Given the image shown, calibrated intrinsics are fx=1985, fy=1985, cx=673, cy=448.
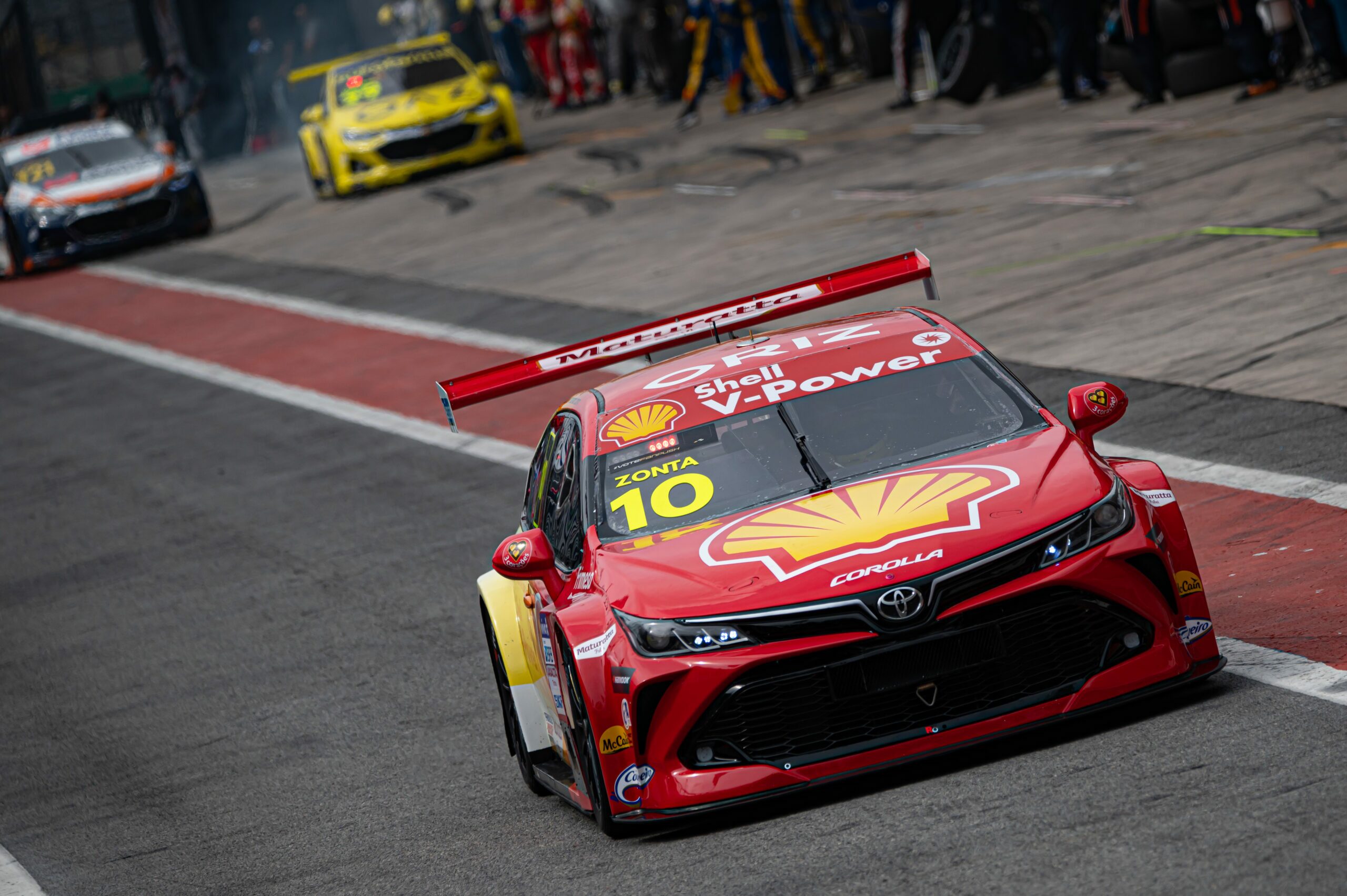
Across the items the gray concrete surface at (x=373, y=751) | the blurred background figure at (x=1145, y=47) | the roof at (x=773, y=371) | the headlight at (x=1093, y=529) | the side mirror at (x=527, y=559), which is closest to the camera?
the gray concrete surface at (x=373, y=751)

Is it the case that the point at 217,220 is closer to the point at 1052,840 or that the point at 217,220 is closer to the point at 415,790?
the point at 415,790

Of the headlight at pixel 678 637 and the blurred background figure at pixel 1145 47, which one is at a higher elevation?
the blurred background figure at pixel 1145 47

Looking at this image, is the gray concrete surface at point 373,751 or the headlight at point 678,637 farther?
the headlight at point 678,637

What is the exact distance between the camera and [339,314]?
21.7 meters

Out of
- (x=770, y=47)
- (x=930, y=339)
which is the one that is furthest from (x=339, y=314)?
(x=930, y=339)

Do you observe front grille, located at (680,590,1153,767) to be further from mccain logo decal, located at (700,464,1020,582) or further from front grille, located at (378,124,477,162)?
front grille, located at (378,124,477,162)

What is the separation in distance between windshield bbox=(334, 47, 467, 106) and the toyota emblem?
2469 centimetres

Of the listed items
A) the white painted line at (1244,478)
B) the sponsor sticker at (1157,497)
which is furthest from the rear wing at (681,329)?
the white painted line at (1244,478)

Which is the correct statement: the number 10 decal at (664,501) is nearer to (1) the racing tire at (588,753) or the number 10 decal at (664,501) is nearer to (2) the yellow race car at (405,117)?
(1) the racing tire at (588,753)

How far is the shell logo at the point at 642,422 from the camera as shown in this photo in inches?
280

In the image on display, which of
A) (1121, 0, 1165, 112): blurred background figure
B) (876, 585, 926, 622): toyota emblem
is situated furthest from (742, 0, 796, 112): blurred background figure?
(876, 585, 926, 622): toyota emblem

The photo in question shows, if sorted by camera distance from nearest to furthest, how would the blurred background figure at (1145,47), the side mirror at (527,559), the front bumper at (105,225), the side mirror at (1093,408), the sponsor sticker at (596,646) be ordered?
the sponsor sticker at (596,646), the side mirror at (527,559), the side mirror at (1093,408), the blurred background figure at (1145,47), the front bumper at (105,225)

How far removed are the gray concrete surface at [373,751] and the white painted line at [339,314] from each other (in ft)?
7.09

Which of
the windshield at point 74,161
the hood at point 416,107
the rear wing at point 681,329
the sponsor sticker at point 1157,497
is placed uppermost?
the windshield at point 74,161
